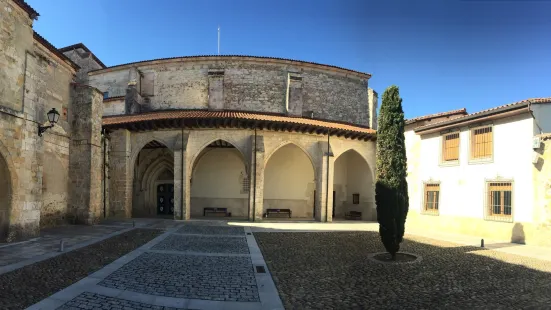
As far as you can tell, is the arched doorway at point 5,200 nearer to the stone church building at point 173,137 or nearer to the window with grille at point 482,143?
the stone church building at point 173,137

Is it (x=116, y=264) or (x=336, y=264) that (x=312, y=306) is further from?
(x=116, y=264)

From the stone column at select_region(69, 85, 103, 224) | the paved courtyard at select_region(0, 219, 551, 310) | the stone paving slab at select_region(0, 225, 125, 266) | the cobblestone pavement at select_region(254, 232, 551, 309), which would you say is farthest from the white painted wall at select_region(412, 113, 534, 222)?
the stone column at select_region(69, 85, 103, 224)

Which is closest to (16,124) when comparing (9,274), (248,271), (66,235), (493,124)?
(66,235)

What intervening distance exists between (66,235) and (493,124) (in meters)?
17.2

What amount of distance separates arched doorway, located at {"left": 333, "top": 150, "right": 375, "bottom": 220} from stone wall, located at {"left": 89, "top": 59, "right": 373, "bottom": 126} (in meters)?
3.39

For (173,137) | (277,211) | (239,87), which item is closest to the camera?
(173,137)

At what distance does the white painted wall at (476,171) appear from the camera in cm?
1130

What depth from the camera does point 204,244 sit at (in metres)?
10.2

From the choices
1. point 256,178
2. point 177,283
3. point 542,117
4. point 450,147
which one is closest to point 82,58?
point 256,178

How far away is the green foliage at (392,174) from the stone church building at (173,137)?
8218mm

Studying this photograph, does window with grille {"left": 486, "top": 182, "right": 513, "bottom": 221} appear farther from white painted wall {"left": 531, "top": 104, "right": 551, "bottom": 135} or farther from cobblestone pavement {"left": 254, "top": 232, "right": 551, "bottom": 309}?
cobblestone pavement {"left": 254, "top": 232, "right": 551, "bottom": 309}

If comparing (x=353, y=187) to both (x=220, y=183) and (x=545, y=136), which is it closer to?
(x=220, y=183)

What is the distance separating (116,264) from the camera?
7.15 metres

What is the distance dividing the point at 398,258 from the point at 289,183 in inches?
484
